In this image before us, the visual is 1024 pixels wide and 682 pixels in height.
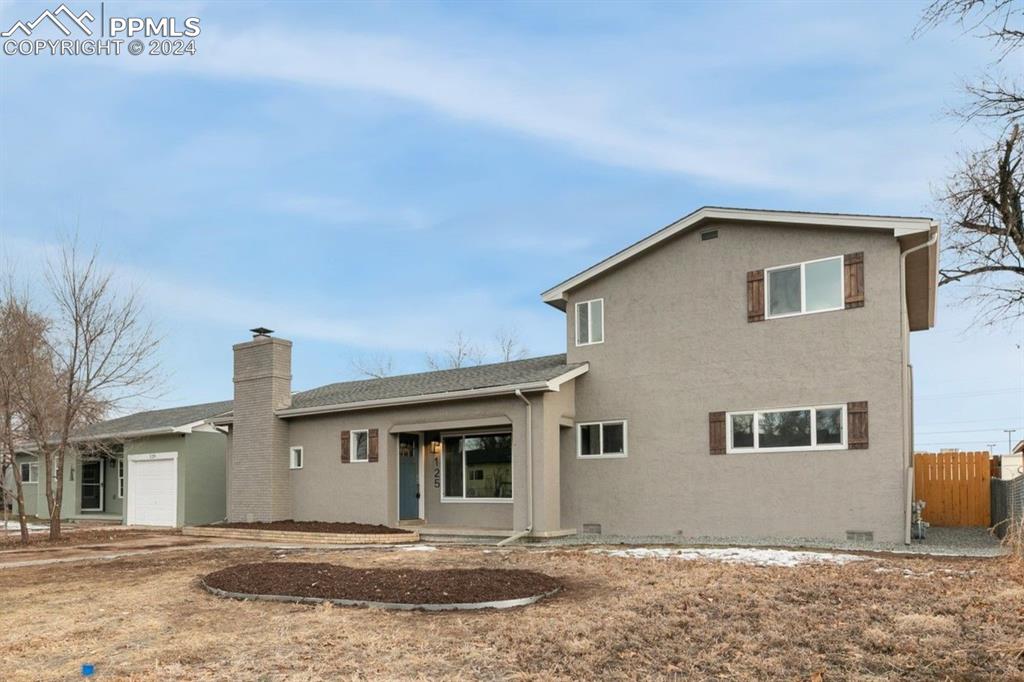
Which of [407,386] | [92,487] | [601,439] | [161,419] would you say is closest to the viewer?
[601,439]

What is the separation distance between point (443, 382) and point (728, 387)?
733cm

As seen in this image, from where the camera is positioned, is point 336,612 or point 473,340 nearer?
point 336,612

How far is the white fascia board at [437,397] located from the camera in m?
15.3

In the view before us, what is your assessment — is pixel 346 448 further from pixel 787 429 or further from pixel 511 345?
pixel 511 345

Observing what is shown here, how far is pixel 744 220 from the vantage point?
14.5 metres

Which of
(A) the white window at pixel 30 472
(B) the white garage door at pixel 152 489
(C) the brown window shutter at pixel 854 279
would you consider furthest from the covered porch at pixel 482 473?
(A) the white window at pixel 30 472

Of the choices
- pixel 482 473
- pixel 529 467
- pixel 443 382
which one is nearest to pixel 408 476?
pixel 482 473

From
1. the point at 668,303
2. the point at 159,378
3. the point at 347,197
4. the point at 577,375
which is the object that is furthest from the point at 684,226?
the point at 159,378

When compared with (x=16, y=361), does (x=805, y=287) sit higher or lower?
higher

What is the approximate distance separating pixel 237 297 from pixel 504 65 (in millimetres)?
14067

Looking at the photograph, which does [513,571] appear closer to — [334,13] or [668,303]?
[668,303]

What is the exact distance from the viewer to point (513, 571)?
9.34 metres

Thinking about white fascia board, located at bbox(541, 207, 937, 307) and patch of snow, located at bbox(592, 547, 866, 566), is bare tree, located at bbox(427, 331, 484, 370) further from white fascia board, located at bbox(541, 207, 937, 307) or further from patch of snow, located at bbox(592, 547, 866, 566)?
patch of snow, located at bbox(592, 547, 866, 566)

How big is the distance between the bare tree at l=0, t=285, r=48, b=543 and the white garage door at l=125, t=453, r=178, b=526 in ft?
12.8
